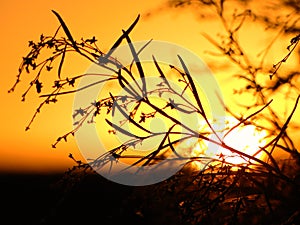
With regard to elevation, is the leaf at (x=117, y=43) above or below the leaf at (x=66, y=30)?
below

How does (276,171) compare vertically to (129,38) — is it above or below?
below

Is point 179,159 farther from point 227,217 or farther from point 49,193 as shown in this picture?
point 227,217

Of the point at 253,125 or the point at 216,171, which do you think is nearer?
the point at 216,171

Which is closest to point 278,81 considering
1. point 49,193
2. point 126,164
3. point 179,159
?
point 179,159

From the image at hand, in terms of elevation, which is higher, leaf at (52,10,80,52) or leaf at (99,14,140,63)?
leaf at (52,10,80,52)

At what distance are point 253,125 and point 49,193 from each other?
3.30 feet

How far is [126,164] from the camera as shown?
7.69 feet

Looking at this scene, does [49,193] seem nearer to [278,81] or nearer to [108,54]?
[108,54]

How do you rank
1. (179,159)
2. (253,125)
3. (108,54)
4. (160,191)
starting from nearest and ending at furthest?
1. (108,54)
2. (179,159)
3. (160,191)
4. (253,125)

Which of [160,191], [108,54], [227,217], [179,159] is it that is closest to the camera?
[108,54]

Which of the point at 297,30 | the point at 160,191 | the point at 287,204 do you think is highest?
the point at 297,30

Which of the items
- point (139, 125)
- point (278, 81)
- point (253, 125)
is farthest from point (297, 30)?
point (139, 125)

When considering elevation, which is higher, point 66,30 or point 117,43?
point 66,30

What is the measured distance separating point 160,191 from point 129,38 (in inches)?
28.3
